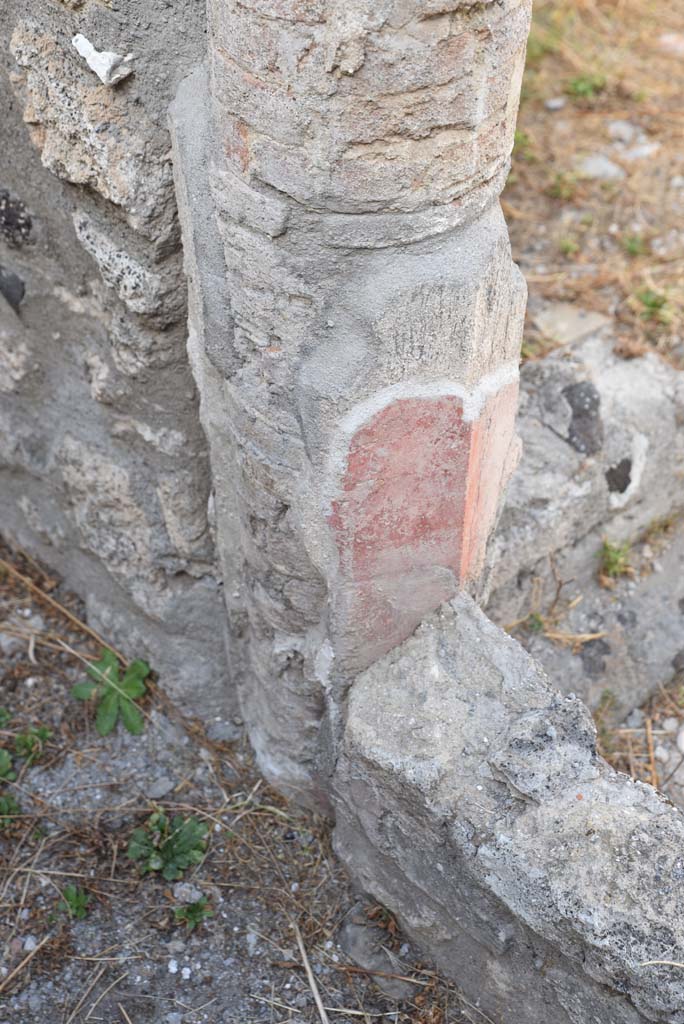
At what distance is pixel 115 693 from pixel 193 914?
516mm

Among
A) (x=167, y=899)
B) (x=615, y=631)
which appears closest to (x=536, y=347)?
(x=615, y=631)

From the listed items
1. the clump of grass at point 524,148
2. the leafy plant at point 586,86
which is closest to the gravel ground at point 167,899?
the clump of grass at point 524,148

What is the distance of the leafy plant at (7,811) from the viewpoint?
6.72 ft

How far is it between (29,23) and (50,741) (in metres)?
1.36

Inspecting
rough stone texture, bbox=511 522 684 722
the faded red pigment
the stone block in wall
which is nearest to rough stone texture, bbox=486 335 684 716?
rough stone texture, bbox=511 522 684 722

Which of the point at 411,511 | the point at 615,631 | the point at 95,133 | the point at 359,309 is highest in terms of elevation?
the point at 95,133

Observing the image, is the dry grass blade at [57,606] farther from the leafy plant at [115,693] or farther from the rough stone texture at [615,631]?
the rough stone texture at [615,631]

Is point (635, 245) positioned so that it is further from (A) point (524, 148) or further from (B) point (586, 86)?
(B) point (586, 86)

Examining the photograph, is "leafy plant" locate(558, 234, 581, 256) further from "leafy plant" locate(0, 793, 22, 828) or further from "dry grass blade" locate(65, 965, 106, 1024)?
"dry grass blade" locate(65, 965, 106, 1024)

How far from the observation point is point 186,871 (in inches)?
78.3

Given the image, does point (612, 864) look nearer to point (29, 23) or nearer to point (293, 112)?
point (293, 112)

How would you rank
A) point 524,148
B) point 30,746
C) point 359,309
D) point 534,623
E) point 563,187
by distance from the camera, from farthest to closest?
point 524,148 → point 563,187 → point 534,623 → point 30,746 → point 359,309

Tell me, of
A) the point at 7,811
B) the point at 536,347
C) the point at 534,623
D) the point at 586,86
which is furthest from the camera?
the point at 586,86

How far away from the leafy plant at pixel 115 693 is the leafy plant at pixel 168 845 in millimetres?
229
